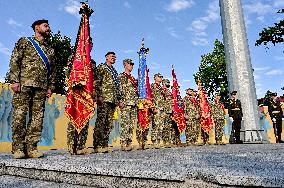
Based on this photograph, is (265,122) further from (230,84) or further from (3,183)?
(3,183)

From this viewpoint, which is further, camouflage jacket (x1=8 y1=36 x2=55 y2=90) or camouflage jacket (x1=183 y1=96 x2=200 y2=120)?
camouflage jacket (x1=183 y1=96 x2=200 y2=120)

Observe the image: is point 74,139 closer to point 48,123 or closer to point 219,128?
point 48,123

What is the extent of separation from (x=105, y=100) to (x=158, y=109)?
3.61m

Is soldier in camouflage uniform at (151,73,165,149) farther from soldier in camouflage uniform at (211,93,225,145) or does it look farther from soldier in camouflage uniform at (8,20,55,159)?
soldier in camouflage uniform at (8,20,55,159)

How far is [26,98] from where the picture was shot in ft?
13.6

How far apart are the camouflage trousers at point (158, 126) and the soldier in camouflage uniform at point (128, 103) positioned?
4.94 feet

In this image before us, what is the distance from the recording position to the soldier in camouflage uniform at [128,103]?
22.5ft

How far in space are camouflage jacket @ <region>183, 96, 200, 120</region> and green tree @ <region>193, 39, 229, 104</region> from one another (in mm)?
25154

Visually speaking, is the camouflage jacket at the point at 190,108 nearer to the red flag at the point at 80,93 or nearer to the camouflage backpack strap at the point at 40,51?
the red flag at the point at 80,93

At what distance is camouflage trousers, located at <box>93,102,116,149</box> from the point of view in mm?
5590

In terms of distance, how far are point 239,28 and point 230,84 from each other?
194 cm

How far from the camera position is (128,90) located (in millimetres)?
7320

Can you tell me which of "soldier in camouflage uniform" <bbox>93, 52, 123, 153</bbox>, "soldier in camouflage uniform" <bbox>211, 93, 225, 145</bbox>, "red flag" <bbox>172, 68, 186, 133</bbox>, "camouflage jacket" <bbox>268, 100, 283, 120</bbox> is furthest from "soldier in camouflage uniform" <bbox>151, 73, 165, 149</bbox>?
"camouflage jacket" <bbox>268, 100, 283, 120</bbox>

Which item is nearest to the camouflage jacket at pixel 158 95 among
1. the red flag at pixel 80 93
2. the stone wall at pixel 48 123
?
the stone wall at pixel 48 123
